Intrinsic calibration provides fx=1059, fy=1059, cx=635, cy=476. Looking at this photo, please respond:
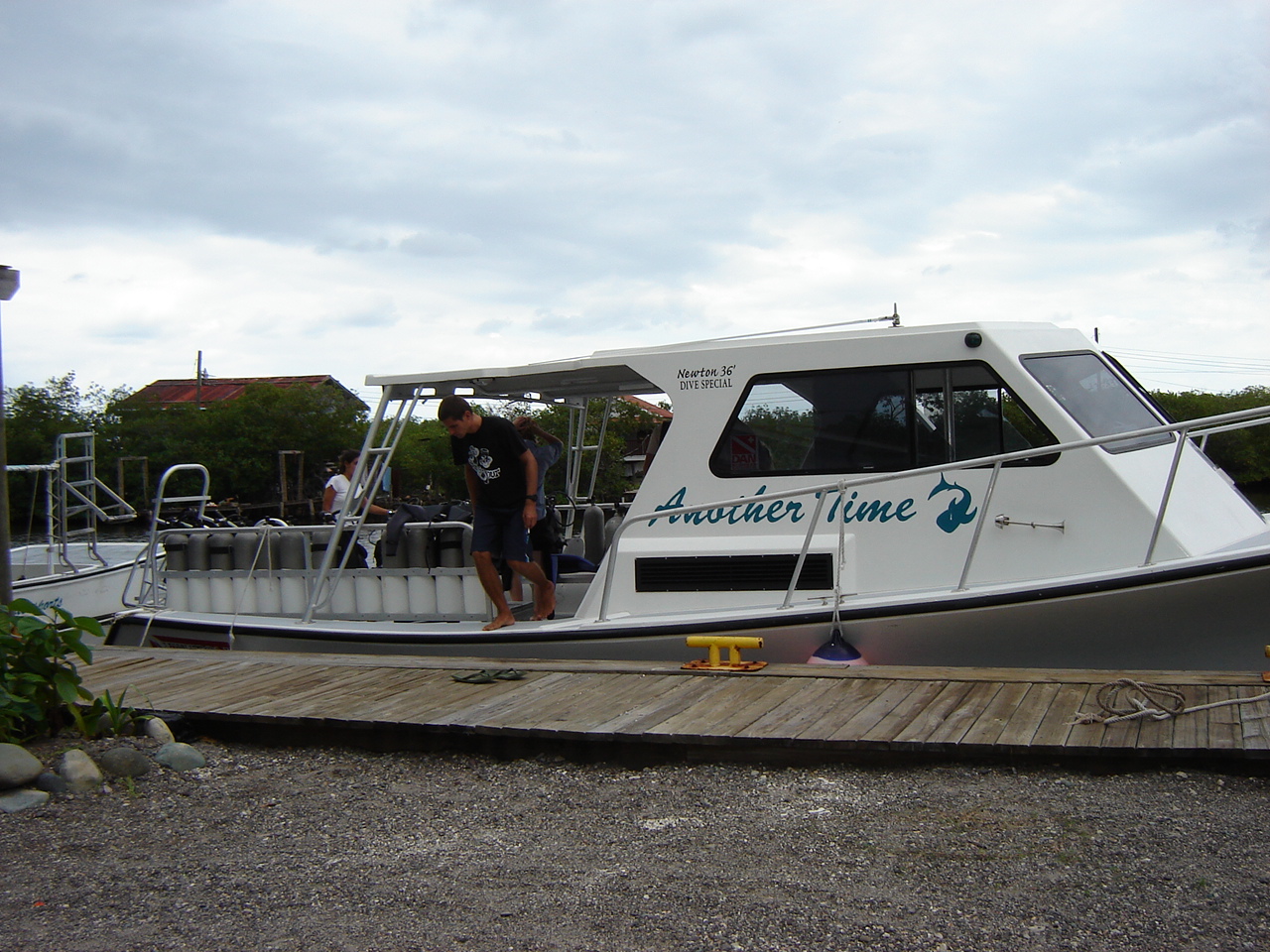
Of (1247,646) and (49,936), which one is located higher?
(1247,646)

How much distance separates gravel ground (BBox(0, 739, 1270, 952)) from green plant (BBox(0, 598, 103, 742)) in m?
0.25

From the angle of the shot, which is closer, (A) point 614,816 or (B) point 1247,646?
(A) point 614,816

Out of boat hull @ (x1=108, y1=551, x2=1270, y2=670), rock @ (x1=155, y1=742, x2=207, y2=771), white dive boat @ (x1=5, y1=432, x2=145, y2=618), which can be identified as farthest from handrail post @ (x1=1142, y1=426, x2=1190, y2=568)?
white dive boat @ (x1=5, y1=432, x2=145, y2=618)

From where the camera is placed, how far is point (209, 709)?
506cm

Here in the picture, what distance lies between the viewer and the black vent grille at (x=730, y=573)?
5.72 m

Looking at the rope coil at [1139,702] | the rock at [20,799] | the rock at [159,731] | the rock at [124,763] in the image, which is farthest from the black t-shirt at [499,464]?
the rope coil at [1139,702]

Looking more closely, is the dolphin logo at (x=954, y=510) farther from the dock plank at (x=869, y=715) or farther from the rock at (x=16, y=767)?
the rock at (x=16, y=767)

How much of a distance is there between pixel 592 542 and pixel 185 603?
2883mm

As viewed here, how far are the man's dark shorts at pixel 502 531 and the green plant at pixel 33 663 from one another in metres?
2.27

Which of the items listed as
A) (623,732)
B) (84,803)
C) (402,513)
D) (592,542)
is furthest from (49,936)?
(592,542)

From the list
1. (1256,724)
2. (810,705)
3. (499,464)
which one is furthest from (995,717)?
(499,464)

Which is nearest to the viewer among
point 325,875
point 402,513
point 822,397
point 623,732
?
point 325,875

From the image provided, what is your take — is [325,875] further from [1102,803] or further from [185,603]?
[185,603]

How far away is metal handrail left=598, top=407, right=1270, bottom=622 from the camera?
460 centimetres
